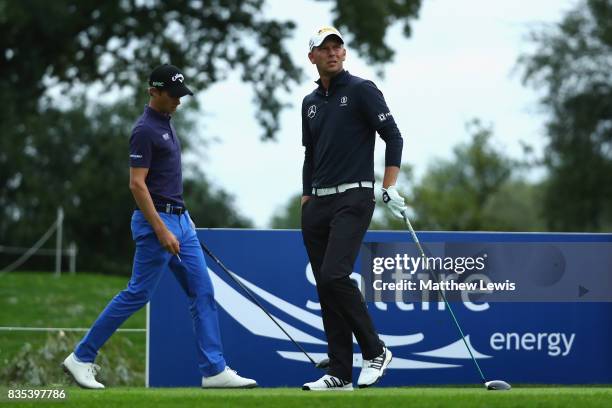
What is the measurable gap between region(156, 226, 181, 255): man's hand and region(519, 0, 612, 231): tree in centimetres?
3021

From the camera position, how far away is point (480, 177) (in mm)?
66500

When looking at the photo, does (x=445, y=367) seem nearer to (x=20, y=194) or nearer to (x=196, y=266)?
(x=196, y=266)

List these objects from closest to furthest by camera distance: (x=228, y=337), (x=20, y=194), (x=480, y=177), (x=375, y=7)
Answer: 1. (x=228, y=337)
2. (x=375, y=7)
3. (x=20, y=194)
4. (x=480, y=177)

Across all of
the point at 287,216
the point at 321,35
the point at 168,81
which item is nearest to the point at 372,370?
the point at 321,35

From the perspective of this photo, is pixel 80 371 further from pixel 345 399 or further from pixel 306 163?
pixel 345 399

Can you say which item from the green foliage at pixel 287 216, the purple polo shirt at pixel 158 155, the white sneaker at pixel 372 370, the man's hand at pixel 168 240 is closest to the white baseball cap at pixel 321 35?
the purple polo shirt at pixel 158 155

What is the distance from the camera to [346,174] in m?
7.61

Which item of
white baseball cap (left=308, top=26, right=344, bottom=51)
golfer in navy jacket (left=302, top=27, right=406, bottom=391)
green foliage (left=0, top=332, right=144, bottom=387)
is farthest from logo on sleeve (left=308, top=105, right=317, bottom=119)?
green foliage (left=0, top=332, right=144, bottom=387)

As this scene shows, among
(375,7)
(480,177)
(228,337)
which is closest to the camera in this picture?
(228,337)

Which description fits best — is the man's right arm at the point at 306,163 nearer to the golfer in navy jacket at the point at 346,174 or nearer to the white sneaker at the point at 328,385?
the golfer in navy jacket at the point at 346,174

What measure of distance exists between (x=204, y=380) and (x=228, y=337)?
2.23 meters

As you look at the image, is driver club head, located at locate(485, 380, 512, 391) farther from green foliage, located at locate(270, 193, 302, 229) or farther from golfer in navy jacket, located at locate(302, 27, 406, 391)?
green foliage, located at locate(270, 193, 302, 229)

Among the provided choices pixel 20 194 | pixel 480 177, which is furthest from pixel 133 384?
pixel 480 177

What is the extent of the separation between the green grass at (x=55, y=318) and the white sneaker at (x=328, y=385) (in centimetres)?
409
